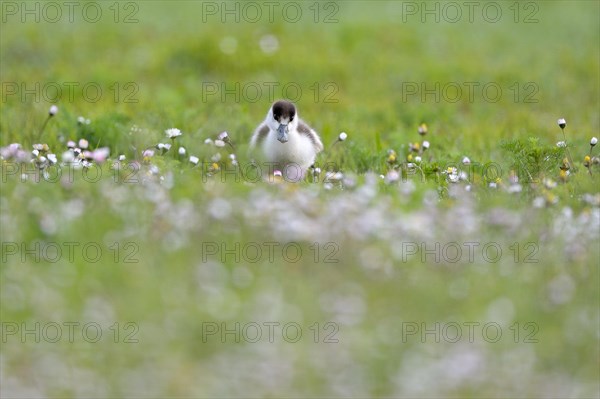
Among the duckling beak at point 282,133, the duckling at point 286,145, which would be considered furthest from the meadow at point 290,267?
the duckling beak at point 282,133

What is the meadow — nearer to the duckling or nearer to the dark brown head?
the duckling

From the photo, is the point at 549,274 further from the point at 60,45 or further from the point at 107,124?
the point at 60,45

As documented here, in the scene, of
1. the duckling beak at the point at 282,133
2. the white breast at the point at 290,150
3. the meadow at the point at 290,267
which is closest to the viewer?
the meadow at the point at 290,267

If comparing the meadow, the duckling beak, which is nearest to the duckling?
the duckling beak

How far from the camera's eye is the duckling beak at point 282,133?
9734 mm

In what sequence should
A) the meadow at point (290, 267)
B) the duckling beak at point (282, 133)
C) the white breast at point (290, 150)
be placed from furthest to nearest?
the white breast at point (290, 150) → the duckling beak at point (282, 133) → the meadow at point (290, 267)

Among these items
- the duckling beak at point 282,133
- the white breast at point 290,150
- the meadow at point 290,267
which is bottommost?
the meadow at point 290,267

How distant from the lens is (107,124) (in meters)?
10.9

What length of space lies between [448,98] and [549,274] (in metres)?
8.26

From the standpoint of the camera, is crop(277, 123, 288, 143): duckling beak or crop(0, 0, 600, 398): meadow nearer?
crop(0, 0, 600, 398): meadow

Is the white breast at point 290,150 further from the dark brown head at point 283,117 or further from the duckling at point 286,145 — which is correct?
the dark brown head at point 283,117

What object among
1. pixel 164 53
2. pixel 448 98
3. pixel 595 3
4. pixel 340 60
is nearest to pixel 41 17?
pixel 164 53

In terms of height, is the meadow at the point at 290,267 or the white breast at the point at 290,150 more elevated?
the white breast at the point at 290,150

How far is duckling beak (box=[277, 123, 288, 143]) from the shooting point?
9.73 metres
